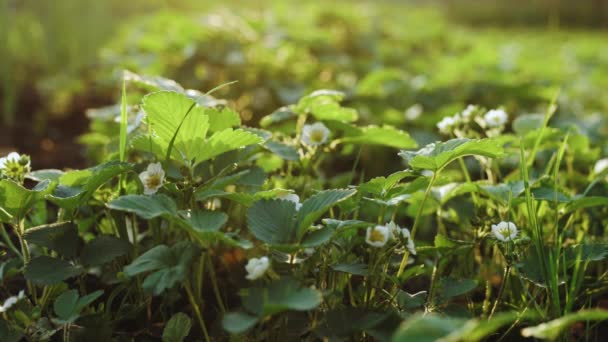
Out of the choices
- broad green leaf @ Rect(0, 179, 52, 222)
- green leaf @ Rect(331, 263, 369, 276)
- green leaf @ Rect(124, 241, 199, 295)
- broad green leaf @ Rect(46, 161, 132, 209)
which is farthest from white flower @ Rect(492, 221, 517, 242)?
broad green leaf @ Rect(0, 179, 52, 222)

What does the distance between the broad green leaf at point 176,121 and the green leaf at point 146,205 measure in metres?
0.12

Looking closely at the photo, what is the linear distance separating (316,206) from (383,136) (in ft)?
1.18

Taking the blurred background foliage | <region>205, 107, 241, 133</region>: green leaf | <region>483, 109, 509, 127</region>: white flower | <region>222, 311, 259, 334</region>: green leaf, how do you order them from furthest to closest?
the blurred background foliage, <region>483, 109, 509, 127</region>: white flower, <region>205, 107, 241, 133</region>: green leaf, <region>222, 311, 259, 334</region>: green leaf

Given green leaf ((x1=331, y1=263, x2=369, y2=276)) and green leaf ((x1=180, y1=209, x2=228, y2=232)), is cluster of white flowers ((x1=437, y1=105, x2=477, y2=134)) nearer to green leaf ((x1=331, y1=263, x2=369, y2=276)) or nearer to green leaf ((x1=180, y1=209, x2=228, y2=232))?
green leaf ((x1=331, y1=263, x2=369, y2=276))

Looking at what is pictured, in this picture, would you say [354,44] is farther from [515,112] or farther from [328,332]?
[328,332]

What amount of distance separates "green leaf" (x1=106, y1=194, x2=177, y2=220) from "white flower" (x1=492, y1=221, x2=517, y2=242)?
1.59 ft

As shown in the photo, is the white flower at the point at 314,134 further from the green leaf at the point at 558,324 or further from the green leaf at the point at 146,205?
the green leaf at the point at 558,324

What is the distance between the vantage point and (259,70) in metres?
2.24

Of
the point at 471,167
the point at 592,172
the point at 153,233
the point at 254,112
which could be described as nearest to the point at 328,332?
the point at 153,233

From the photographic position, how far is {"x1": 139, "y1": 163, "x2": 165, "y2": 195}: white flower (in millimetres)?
952

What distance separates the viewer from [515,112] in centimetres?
234

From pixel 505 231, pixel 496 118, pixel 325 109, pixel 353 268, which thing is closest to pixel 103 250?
pixel 353 268

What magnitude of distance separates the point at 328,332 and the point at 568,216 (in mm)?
647

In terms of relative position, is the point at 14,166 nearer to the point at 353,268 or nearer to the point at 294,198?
the point at 294,198
